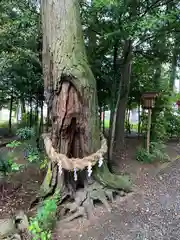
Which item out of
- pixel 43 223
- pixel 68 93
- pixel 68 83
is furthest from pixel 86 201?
pixel 68 83

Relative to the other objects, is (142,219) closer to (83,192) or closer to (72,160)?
(83,192)

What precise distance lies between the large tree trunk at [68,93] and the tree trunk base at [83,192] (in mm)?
14

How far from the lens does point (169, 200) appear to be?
3.20m

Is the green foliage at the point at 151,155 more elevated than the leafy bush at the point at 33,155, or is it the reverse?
the leafy bush at the point at 33,155

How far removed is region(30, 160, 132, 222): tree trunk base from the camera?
122 inches

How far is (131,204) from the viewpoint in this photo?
321 cm

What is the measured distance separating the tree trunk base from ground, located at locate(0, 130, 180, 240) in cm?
12

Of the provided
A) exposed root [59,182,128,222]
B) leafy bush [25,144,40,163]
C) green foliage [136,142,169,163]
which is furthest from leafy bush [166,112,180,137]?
leafy bush [25,144,40,163]

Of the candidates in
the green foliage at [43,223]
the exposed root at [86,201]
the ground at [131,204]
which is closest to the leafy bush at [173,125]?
the ground at [131,204]

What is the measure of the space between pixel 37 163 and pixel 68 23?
8.78 ft

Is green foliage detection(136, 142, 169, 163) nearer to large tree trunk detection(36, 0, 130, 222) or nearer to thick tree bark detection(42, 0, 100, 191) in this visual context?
large tree trunk detection(36, 0, 130, 222)

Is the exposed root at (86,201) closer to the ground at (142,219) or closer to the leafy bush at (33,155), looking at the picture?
the ground at (142,219)

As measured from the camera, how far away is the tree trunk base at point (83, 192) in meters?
3.09

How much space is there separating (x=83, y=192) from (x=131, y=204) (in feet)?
2.32
